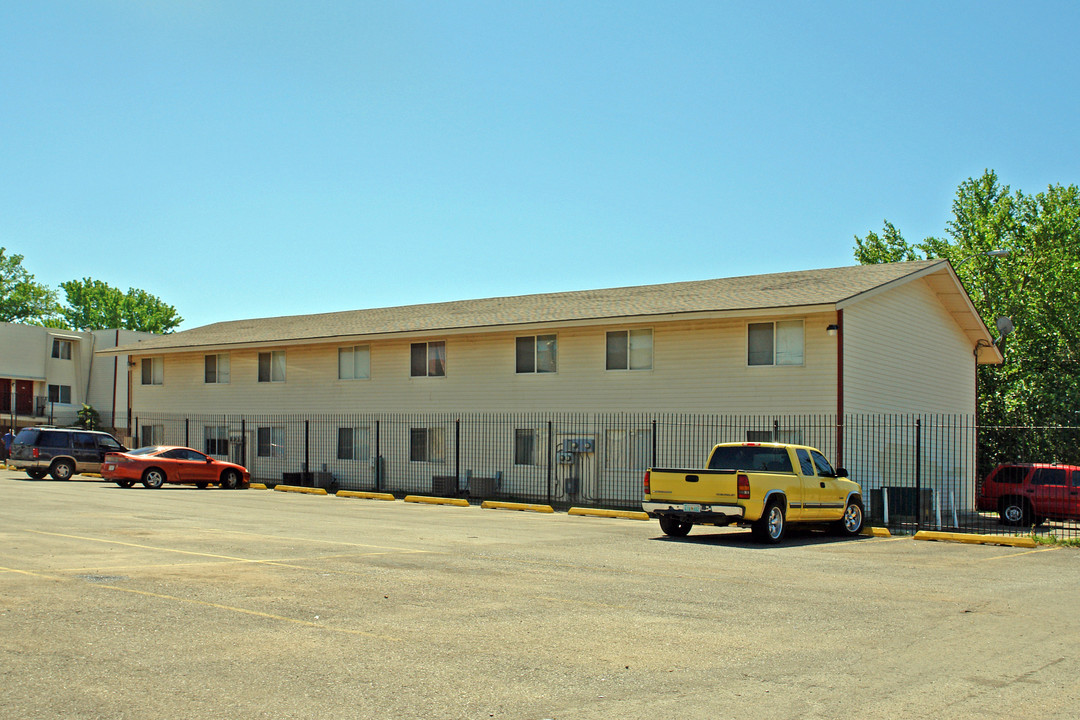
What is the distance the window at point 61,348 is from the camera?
204 feet

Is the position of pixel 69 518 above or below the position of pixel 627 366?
below

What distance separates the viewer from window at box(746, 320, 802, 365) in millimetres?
26031

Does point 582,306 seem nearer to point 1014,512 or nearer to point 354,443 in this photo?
point 354,443

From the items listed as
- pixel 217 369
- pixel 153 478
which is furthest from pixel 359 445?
pixel 217 369

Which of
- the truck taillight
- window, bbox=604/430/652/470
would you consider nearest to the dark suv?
window, bbox=604/430/652/470

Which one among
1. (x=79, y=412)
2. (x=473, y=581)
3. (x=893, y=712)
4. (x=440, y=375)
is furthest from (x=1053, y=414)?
(x=79, y=412)

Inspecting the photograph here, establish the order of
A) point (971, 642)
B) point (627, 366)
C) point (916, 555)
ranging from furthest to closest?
point (627, 366), point (916, 555), point (971, 642)

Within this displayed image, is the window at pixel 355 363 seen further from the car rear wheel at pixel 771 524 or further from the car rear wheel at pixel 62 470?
the car rear wheel at pixel 771 524

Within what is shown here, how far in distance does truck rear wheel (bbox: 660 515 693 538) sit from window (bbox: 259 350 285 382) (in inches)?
881

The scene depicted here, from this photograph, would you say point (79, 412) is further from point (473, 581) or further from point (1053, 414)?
point (473, 581)

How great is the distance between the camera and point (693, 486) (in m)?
17.6

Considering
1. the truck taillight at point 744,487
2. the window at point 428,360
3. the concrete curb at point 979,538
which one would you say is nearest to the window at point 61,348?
the window at point 428,360

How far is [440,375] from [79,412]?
118ft

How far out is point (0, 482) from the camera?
30.6 m
